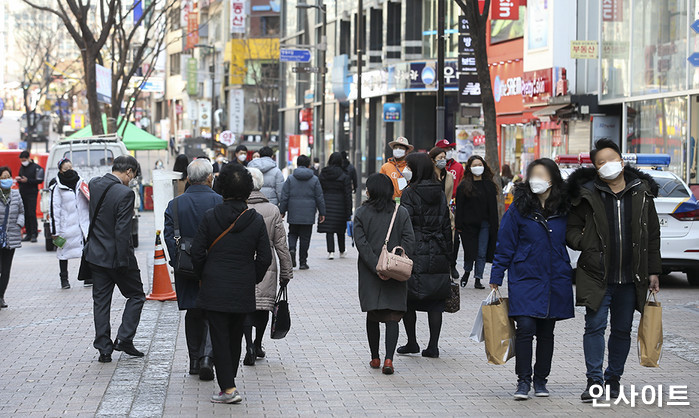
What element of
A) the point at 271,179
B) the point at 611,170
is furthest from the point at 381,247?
the point at 271,179

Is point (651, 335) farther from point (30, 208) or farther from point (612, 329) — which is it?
point (30, 208)

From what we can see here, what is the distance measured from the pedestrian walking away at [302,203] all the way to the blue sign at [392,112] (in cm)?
2497

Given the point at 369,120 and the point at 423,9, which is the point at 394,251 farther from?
the point at 369,120

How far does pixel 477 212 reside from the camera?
14477 mm

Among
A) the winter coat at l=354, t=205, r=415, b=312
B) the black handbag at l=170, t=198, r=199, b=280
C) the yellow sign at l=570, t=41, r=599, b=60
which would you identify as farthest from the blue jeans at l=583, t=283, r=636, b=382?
the yellow sign at l=570, t=41, r=599, b=60

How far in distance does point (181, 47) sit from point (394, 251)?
106 m

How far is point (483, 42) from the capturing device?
18.7 meters

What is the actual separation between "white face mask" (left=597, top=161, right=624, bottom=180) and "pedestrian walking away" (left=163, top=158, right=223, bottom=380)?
306 cm

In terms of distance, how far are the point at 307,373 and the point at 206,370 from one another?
2.82 feet

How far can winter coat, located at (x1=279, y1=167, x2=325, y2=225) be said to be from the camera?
57.8ft

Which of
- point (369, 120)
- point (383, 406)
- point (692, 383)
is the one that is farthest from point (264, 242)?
point (369, 120)

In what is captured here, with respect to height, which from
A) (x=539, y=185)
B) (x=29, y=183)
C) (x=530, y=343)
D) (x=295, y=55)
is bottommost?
(x=530, y=343)

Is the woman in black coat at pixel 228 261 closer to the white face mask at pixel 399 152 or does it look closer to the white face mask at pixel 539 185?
the white face mask at pixel 539 185

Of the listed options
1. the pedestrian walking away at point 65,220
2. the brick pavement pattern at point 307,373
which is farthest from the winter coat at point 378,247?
the pedestrian walking away at point 65,220
